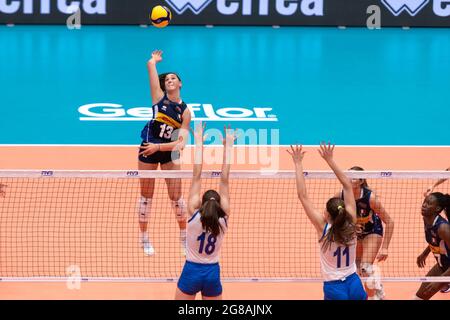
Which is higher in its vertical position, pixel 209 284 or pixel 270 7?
pixel 270 7

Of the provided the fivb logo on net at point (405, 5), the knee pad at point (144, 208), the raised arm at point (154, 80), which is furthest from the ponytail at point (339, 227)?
the fivb logo on net at point (405, 5)

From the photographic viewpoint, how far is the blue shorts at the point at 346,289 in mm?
11023

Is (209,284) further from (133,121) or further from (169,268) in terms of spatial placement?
(133,121)

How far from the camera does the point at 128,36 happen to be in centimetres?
3020

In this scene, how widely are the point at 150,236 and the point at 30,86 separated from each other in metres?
10.8

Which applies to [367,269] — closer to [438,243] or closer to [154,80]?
[438,243]

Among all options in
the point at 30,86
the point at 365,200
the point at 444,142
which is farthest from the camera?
the point at 30,86

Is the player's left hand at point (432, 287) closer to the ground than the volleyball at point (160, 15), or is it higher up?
closer to the ground

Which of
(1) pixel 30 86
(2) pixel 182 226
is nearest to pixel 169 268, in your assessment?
(2) pixel 182 226

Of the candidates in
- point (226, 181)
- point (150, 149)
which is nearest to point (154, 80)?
point (150, 149)

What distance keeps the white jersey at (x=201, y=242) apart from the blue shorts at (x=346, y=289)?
1.42 metres

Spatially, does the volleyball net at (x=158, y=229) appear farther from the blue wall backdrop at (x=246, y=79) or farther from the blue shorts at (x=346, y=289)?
the blue wall backdrop at (x=246, y=79)

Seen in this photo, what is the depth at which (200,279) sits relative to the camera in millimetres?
11469
